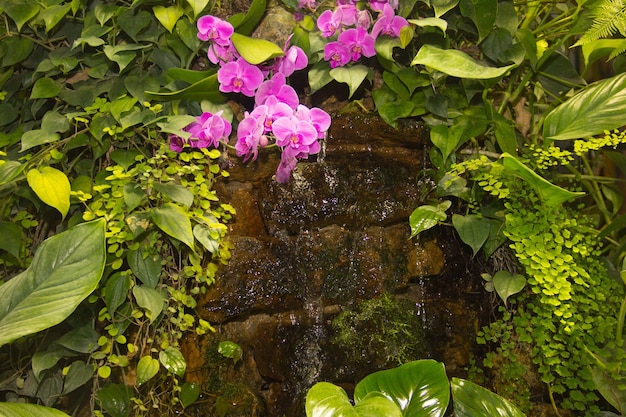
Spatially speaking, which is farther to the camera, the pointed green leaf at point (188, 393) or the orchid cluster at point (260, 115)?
the orchid cluster at point (260, 115)

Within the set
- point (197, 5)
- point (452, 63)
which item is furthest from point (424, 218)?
point (197, 5)

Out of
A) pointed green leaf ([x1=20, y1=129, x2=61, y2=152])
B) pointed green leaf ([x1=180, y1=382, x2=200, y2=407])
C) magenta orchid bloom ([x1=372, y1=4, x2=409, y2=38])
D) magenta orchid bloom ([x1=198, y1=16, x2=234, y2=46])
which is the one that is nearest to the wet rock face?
pointed green leaf ([x1=180, y1=382, x2=200, y2=407])

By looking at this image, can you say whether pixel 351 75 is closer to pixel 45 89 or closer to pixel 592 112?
pixel 592 112

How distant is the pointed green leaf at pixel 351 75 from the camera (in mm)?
1715

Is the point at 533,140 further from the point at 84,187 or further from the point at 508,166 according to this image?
the point at 84,187

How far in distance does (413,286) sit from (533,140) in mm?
597

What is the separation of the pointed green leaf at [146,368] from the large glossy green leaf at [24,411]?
14.2 inches

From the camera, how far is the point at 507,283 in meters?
1.64

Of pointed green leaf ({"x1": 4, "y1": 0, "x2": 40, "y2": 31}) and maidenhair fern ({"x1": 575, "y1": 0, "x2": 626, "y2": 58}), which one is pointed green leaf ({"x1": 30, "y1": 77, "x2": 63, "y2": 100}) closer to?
pointed green leaf ({"x1": 4, "y1": 0, "x2": 40, "y2": 31})

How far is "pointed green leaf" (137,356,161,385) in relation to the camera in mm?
1454

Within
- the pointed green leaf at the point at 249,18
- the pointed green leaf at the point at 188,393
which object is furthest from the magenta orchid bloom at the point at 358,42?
the pointed green leaf at the point at 188,393

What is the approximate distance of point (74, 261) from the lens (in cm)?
116

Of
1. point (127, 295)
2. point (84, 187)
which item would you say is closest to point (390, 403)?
point (127, 295)

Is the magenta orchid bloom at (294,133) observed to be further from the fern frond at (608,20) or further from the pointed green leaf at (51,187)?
the fern frond at (608,20)
